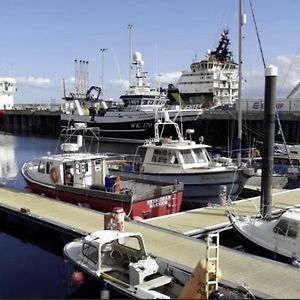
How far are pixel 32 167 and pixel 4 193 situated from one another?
2.78 metres

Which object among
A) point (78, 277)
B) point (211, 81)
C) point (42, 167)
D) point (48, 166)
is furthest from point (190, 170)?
point (211, 81)

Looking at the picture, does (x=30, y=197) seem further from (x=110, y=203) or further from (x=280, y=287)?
(x=280, y=287)

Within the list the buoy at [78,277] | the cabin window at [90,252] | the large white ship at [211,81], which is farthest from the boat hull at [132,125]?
the buoy at [78,277]

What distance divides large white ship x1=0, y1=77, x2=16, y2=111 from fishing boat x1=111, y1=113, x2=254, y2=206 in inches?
3181

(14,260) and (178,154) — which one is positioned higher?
(178,154)

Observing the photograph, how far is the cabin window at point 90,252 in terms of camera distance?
10.1 m

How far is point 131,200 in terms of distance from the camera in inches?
602

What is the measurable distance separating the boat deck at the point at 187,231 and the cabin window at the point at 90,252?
1604 mm

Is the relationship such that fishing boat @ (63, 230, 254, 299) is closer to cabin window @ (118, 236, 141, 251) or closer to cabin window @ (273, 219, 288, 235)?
cabin window @ (118, 236, 141, 251)

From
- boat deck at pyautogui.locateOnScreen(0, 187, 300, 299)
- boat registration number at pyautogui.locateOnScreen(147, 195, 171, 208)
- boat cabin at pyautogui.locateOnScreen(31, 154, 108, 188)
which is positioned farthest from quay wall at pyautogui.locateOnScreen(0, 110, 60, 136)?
boat registration number at pyautogui.locateOnScreen(147, 195, 171, 208)

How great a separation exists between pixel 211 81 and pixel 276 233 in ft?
206

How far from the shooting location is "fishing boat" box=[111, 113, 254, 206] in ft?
63.5

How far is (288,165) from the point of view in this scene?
27297 millimetres

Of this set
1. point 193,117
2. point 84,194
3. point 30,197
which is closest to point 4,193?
point 30,197
